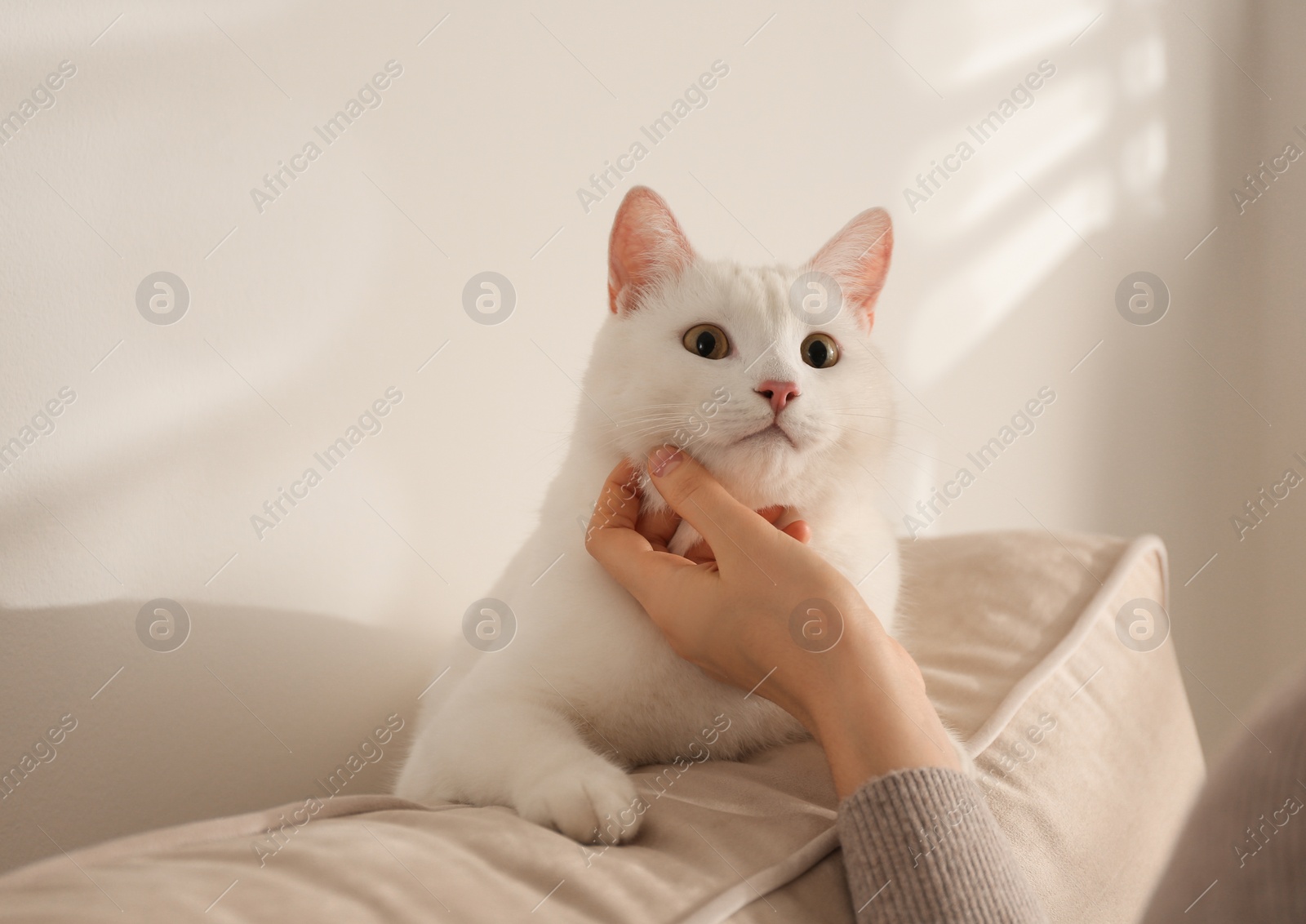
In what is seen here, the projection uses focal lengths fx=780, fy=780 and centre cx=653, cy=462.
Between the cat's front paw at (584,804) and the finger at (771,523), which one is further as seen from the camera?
the finger at (771,523)

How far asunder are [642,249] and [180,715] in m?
1.18

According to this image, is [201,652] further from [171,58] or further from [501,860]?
[171,58]

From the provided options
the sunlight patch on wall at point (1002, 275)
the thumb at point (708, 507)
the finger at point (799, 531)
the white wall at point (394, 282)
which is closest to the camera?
the thumb at point (708, 507)

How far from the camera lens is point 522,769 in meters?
1.00

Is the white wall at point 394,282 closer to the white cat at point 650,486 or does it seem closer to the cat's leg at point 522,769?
the white cat at point 650,486

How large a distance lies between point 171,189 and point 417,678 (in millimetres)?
1098

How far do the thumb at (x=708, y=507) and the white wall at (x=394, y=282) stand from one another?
0.46m

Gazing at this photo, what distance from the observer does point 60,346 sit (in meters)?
1.29

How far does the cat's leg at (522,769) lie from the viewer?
911 mm

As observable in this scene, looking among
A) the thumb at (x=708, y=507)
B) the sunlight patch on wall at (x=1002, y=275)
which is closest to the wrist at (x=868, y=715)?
the thumb at (x=708, y=507)

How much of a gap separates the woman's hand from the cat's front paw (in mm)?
216
